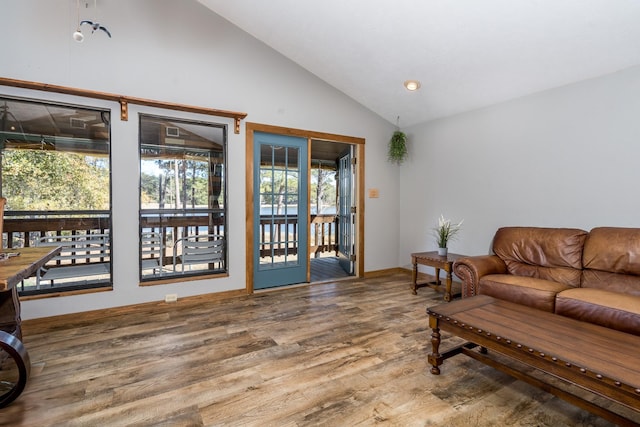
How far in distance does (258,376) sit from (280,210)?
7.96 feet

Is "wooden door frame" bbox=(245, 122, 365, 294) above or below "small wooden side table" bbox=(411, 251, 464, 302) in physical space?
above

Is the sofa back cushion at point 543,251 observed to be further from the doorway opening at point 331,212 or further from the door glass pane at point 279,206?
the door glass pane at point 279,206

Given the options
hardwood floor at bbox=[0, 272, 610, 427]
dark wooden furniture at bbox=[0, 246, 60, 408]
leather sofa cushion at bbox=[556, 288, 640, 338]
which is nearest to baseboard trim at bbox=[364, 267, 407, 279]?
hardwood floor at bbox=[0, 272, 610, 427]

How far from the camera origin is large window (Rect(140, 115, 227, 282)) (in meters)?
3.45

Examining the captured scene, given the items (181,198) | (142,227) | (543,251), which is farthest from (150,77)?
(543,251)

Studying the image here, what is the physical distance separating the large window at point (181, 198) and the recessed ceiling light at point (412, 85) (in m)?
2.34

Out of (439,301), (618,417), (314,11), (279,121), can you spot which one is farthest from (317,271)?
(618,417)

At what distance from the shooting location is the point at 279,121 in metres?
4.11

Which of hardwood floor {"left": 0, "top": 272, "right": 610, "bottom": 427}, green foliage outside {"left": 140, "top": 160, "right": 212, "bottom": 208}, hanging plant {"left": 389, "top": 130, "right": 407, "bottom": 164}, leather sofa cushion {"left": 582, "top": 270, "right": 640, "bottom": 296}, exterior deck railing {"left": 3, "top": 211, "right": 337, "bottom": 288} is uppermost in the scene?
hanging plant {"left": 389, "top": 130, "right": 407, "bottom": 164}

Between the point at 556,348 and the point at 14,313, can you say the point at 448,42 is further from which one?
the point at 14,313

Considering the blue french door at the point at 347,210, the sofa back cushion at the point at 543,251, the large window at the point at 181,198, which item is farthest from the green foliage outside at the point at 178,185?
the sofa back cushion at the point at 543,251

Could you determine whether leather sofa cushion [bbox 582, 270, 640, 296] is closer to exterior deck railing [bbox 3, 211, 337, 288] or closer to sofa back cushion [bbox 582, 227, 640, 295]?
sofa back cushion [bbox 582, 227, 640, 295]

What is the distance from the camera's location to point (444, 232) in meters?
4.09

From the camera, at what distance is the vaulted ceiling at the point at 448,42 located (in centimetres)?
256
